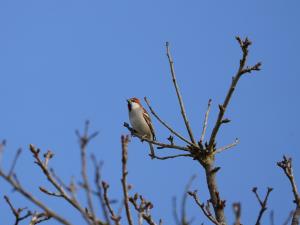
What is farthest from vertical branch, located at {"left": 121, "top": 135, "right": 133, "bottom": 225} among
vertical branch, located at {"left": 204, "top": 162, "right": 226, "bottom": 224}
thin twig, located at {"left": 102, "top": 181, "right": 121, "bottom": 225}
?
vertical branch, located at {"left": 204, "top": 162, "right": 226, "bottom": 224}

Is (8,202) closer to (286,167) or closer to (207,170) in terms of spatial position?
(207,170)

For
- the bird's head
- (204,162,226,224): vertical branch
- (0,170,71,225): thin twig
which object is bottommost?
(0,170,71,225): thin twig

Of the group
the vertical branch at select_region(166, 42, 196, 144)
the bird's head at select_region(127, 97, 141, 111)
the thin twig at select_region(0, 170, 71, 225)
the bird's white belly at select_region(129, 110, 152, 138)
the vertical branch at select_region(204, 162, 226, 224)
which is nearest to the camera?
the thin twig at select_region(0, 170, 71, 225)

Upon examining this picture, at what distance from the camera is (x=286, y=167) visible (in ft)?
20.3

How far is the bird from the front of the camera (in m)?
12.3

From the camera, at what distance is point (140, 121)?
12320mm

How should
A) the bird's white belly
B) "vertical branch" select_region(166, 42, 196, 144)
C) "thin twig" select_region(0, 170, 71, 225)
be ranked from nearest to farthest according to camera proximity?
"thin twig" select_region(0, 170, 71, 225) → "vertical branch" select_region(166, 42, 196, 144) → the bird's white belly

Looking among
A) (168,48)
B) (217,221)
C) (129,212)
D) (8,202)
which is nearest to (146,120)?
(168,48)

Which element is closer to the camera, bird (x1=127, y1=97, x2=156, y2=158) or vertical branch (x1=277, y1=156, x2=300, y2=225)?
vertical branch (x1=277, y1=156, x2=300, y2=225)

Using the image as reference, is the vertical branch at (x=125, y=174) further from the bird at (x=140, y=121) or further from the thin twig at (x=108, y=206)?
the bird at (x=140, y=121)

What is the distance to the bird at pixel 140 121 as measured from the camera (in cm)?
1233

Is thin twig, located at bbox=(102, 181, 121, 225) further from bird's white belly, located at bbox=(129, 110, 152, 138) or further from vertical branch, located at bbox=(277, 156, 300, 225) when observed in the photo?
bird's white belly, located at bbox=(129, 110, 152, 138)

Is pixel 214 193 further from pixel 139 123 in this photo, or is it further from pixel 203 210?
pixel 139 123

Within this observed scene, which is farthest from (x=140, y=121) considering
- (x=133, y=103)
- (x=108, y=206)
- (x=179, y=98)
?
(x=108, y=206)
